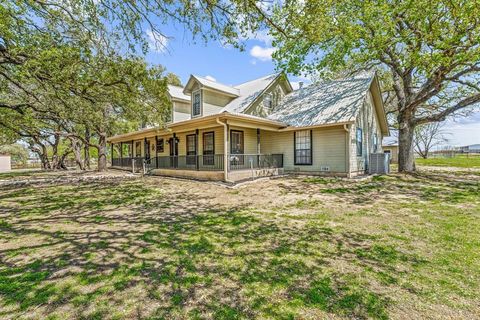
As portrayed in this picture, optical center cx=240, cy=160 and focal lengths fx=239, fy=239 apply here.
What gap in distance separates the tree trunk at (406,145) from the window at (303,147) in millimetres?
5951

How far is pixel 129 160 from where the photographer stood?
1941 centimetres

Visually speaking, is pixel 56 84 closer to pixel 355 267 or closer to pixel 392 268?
pixel 355 267

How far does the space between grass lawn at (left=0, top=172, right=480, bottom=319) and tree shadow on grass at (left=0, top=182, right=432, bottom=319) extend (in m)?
0.02

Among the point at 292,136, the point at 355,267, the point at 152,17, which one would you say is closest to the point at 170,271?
the point at 355,267

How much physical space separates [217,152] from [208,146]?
0.87 meters

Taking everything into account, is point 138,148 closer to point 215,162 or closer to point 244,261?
point 215,162

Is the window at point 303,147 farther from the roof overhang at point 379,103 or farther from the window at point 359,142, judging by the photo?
the roof overhang at point 379,103

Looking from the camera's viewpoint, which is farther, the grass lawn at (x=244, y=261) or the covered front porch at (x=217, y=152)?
the covered front porch at (x=217, y=152)

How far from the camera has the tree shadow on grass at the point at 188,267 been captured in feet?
8.21

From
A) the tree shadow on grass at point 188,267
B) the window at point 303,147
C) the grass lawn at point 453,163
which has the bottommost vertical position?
the tree shadow on grass at point 188,267

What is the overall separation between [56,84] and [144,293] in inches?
244

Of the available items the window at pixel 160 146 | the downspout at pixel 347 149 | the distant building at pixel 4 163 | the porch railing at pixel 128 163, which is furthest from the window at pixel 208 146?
the distant building at pixel 4 163

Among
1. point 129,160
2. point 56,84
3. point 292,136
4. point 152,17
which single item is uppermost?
point 152,17

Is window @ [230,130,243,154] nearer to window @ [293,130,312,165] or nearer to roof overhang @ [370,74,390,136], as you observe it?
window @ [293,130,312,165]
